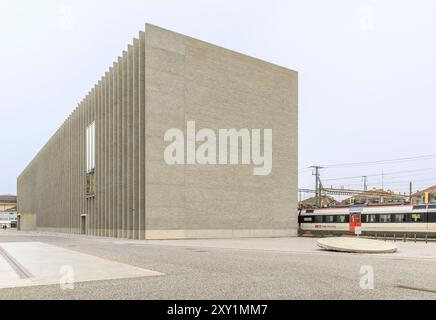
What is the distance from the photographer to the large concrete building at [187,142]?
3778 cm

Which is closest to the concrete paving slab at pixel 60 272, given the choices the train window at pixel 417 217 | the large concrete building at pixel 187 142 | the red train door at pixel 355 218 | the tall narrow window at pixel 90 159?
the large concrete building at pixel 187 142

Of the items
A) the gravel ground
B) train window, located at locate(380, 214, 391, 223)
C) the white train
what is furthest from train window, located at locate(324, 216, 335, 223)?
Answer: the gravel ground

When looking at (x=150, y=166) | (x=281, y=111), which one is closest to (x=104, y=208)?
(x=150, y=166)

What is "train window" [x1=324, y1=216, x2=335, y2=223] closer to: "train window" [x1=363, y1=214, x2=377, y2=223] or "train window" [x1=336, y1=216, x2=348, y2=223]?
"train window" [x1=336, y1=216, x2=348, y2=223]

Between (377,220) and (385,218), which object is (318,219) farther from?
(385,218)

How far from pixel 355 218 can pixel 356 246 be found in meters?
21.0

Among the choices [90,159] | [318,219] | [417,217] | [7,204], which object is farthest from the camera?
[7,204]

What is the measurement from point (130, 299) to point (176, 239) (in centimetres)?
2979

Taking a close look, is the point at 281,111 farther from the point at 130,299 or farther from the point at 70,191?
the point at 130,299

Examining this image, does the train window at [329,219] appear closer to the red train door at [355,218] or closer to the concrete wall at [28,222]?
the red train door at [355,218]

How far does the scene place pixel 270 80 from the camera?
48.1 meters

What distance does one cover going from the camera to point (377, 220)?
127ft

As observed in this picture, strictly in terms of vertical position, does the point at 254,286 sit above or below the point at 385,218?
above

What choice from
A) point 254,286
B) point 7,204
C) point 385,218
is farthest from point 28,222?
point 7,204
